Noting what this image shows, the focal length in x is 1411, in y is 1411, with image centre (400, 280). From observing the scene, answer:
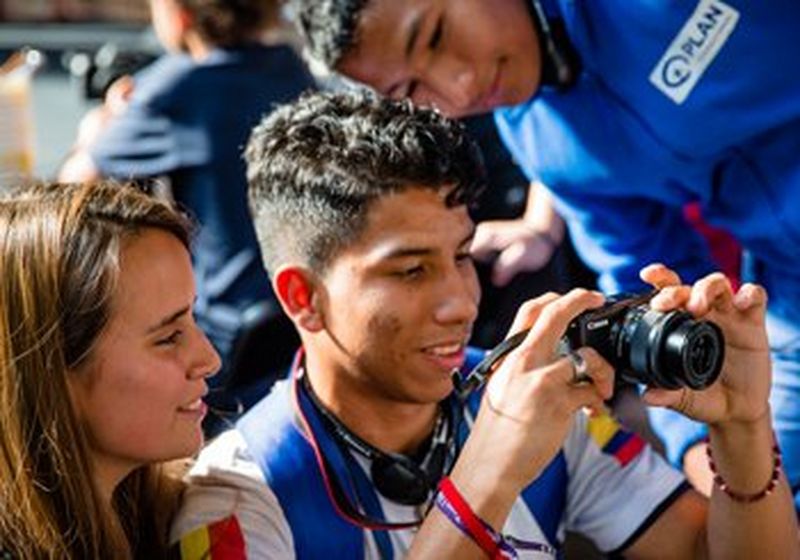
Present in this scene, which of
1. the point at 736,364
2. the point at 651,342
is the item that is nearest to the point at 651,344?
the point at 651,342

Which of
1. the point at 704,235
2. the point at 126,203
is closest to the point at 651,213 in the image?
the point at 704,235

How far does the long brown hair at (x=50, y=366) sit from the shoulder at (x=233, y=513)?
0.09m

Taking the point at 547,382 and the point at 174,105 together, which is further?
the point at 174,105

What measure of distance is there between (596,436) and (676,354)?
0.44 metres

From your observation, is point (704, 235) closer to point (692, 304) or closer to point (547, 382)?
point (692, 304)

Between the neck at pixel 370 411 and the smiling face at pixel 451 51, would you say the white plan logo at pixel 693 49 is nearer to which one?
the smiling face at pixel 451 51

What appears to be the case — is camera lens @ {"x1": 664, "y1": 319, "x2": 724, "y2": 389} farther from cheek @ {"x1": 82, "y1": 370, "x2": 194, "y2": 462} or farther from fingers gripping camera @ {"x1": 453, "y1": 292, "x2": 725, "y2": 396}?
cheek @ {"x1": 82, "y1": 370, "x2": 194, "y2": 462}

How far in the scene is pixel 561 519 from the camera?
5.77ft

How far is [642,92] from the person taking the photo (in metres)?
1.82

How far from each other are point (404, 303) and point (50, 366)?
1.39 ft

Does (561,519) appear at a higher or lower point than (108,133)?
higher

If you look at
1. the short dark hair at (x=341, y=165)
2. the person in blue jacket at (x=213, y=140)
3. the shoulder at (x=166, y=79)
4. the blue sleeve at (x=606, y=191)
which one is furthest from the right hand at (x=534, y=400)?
the shoulder at (x=166, y=79)

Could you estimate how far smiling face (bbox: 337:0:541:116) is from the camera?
1.86 meters

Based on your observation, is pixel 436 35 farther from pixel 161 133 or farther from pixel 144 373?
pixel 161 133
